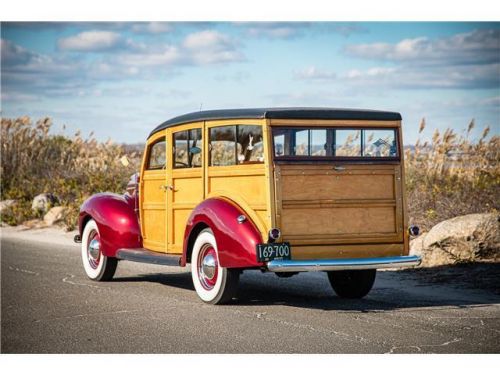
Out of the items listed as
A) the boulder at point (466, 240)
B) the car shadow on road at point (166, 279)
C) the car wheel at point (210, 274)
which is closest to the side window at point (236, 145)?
the car wheel at point (210, 274)

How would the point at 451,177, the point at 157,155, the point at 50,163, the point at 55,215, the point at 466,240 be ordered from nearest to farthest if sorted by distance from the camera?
the point at 157,155 < the point at 466,240 < the point at 451,177 < the point at 55,215 < the point at 50,163

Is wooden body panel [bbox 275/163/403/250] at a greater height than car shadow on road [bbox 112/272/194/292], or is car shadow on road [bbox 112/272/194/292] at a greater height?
wooden body panel [bbox 275/163/403/250]

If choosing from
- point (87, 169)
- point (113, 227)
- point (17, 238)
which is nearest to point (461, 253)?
point (113, 227)

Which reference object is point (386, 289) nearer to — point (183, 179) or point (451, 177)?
point (183, 179)

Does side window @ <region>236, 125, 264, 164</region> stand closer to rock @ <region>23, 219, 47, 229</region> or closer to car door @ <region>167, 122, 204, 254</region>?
car door @ <region>167, 122, 204, 254</region>

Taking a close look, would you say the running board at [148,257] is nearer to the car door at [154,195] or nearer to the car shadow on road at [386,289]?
the car door at [154,195]

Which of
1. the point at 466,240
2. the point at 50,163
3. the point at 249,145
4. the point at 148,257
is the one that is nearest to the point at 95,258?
the point at 148,257

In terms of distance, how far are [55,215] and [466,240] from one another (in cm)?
1053

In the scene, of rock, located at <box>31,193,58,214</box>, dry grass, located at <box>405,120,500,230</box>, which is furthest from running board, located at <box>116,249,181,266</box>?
rock, located at <box>31,193,58,214</box>

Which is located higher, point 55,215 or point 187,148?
point 187,148

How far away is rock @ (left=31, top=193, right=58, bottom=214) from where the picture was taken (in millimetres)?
20141

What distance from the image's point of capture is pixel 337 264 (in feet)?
26.7

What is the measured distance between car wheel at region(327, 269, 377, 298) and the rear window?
51.1 inches

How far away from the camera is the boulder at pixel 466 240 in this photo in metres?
11.4
